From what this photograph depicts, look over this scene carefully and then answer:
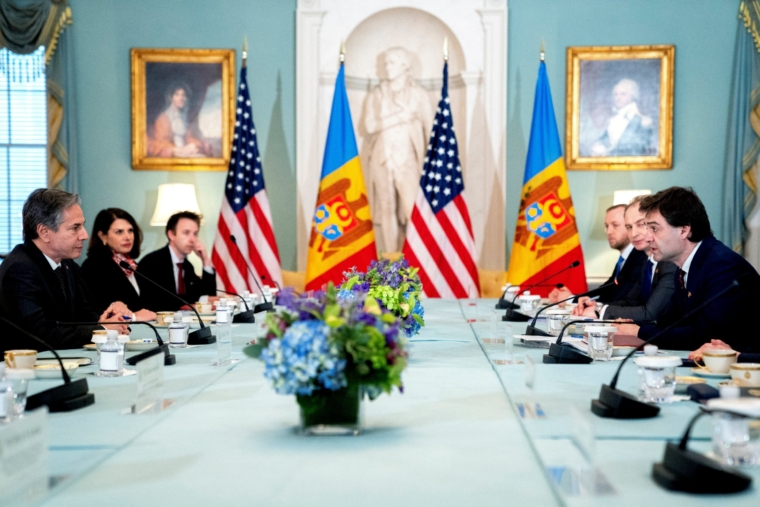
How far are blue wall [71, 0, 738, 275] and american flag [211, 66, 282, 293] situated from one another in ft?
1.07

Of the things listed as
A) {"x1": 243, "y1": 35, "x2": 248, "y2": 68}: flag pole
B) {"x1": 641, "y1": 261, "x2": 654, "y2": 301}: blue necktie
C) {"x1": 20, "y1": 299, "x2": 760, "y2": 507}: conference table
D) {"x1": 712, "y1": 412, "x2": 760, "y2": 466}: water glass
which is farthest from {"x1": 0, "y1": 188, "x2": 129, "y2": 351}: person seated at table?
{"x1": 243, "y1": 35, "x2": 248, "y2": 68}: flag pole

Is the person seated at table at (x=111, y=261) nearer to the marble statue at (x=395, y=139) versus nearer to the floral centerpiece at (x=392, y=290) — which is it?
the floral centerpiece at (x=392, y=290)

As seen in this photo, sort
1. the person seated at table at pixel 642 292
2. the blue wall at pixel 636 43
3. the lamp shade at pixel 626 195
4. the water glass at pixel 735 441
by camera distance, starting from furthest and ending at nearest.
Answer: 1. the blue wall at pixel 636 43
2. the lamp shade at pixel 626 195
3. the person seated at table at pixel 642 292
4. the water glass at pixel 735 441

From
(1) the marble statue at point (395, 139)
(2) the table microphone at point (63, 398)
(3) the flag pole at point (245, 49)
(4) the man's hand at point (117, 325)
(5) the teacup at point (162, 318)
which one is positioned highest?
(3) the flag pole at point (245, 49)

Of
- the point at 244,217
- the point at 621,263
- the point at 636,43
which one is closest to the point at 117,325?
the point at 621,263

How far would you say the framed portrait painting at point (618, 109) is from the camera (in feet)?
23.7

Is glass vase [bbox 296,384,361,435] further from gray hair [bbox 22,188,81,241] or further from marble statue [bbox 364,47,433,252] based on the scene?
marble statue [bbox 364,47,433,252]

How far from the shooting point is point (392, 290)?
3.01 m

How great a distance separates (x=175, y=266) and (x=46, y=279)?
79.1 inches

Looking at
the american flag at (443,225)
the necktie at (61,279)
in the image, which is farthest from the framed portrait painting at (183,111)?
the necktie at (61,279)

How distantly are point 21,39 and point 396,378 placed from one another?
664 centimetres

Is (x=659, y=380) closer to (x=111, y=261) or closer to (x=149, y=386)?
(x=149, y=386)

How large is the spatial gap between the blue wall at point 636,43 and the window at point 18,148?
4134 millimetres

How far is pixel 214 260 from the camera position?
22.9 feet
